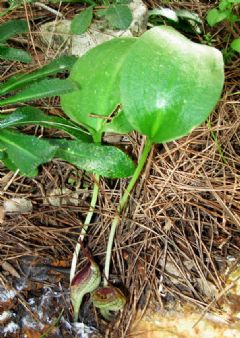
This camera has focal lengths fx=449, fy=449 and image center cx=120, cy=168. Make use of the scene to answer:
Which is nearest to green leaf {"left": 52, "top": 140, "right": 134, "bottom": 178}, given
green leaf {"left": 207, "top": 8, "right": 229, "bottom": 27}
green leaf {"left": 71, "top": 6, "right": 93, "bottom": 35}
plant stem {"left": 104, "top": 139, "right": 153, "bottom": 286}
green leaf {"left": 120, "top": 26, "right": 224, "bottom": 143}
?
plant stem {"left": 104, "top": 139, "right": 153, "bottom": 286}

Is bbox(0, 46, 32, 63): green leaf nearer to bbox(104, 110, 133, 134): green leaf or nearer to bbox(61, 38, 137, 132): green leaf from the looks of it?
bbox(61, 38, 137, 132): green leaf

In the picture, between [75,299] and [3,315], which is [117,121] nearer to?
[75,299]

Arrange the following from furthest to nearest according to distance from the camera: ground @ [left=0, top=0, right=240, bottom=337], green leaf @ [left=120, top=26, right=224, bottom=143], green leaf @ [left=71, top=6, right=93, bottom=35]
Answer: green leaf @ [left=71, top=6, right=93, bottom=35] < ground @ [left=0, top=0, right=240, bottom=337] < green leaf @ [left=120, top=26, right=224, bottom=143]

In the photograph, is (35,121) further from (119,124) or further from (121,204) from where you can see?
(121,204)

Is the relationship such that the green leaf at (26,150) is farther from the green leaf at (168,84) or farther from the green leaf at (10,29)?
the green leaf at (10,29)

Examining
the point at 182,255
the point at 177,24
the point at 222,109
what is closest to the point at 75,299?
the point at 182,255

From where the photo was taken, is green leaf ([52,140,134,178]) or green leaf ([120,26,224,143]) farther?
green leaf ([52,140,134,178])

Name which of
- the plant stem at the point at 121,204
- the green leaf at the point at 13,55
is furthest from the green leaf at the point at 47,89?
the plant stem at the point at 121,204
